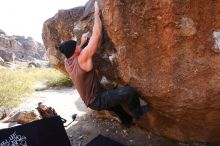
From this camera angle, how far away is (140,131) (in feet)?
20.7

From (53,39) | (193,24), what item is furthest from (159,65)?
(53,39)

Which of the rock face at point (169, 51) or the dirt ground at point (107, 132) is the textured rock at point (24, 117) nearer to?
the dirt ground at point (107, 132)

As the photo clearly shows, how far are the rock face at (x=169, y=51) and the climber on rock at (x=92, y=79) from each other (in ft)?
0.51

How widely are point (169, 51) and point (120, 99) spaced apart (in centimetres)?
105

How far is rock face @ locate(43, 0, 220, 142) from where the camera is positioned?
4020 millimetres

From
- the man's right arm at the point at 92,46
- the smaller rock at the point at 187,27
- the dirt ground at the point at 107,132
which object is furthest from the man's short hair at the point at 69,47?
the dirt ground at the point at 107,132

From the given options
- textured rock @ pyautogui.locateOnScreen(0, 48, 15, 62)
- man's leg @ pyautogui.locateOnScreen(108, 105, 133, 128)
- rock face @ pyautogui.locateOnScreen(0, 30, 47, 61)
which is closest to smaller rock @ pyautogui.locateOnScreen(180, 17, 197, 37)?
man's leg @ pyautogui.locateOnScreen(108, 105, 133, 128)

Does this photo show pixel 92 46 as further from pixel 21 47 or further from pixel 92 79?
pixel 21 47

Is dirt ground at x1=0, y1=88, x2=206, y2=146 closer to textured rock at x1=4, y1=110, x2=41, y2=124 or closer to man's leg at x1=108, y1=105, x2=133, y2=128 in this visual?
man's leg at x1=108, y1=105, x2=133, y2=128

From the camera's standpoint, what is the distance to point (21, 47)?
176 feet

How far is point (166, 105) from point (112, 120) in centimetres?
227

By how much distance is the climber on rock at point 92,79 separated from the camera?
455 centimetres

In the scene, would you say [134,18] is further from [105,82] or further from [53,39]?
[53,39]

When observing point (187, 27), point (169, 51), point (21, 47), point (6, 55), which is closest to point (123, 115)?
point (169, 51)
